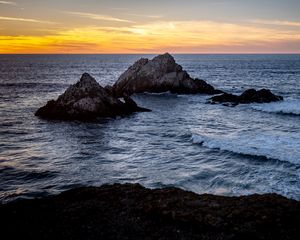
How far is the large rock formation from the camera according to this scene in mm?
67312

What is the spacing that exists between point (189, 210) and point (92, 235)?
3.89m

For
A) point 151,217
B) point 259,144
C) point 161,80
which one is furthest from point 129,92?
point 151,217

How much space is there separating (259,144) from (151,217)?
17.3m

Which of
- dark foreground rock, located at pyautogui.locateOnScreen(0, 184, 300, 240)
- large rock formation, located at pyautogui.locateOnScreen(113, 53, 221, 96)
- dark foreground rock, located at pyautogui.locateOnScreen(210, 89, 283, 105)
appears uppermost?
large rock formation, located at pyautogui.locateOnScreen(113, 53, 221, 96)

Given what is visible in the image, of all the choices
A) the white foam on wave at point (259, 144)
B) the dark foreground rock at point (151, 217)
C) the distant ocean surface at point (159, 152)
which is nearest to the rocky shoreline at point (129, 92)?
the distant ocean surface at point (159, 152)

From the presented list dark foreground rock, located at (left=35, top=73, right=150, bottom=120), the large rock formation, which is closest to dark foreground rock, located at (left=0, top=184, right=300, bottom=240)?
dark foreground rock, located at (left=35, top=73, right=150, bottom=120)

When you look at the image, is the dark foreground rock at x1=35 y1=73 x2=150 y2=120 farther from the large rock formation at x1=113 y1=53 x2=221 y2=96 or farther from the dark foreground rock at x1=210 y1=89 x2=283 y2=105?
the large rock formation at x1=113 y1=53 x2=221 y2=96

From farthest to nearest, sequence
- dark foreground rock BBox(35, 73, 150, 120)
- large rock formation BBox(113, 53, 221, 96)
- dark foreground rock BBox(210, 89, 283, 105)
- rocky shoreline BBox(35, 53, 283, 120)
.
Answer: large rock formation BBox(113, 53, 221, 96), dark foreground rock BBox(210, 89, 283, 105), rocky shoreline BBox(35, 53, 283, 120), dark foreground rock BBox(35, 73, 150, 120)

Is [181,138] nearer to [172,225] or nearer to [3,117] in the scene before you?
[172,225]

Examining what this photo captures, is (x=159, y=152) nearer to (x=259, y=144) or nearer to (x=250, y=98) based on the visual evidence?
(x=259, y=144)

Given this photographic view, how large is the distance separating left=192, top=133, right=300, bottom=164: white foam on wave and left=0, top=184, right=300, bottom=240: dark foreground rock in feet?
35.1

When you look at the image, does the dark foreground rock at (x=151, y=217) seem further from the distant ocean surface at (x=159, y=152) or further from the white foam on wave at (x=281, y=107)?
the white foam on wave at (x=281, y=107)

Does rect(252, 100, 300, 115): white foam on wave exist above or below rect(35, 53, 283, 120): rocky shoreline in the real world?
below

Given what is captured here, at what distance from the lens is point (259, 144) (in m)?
29.1
